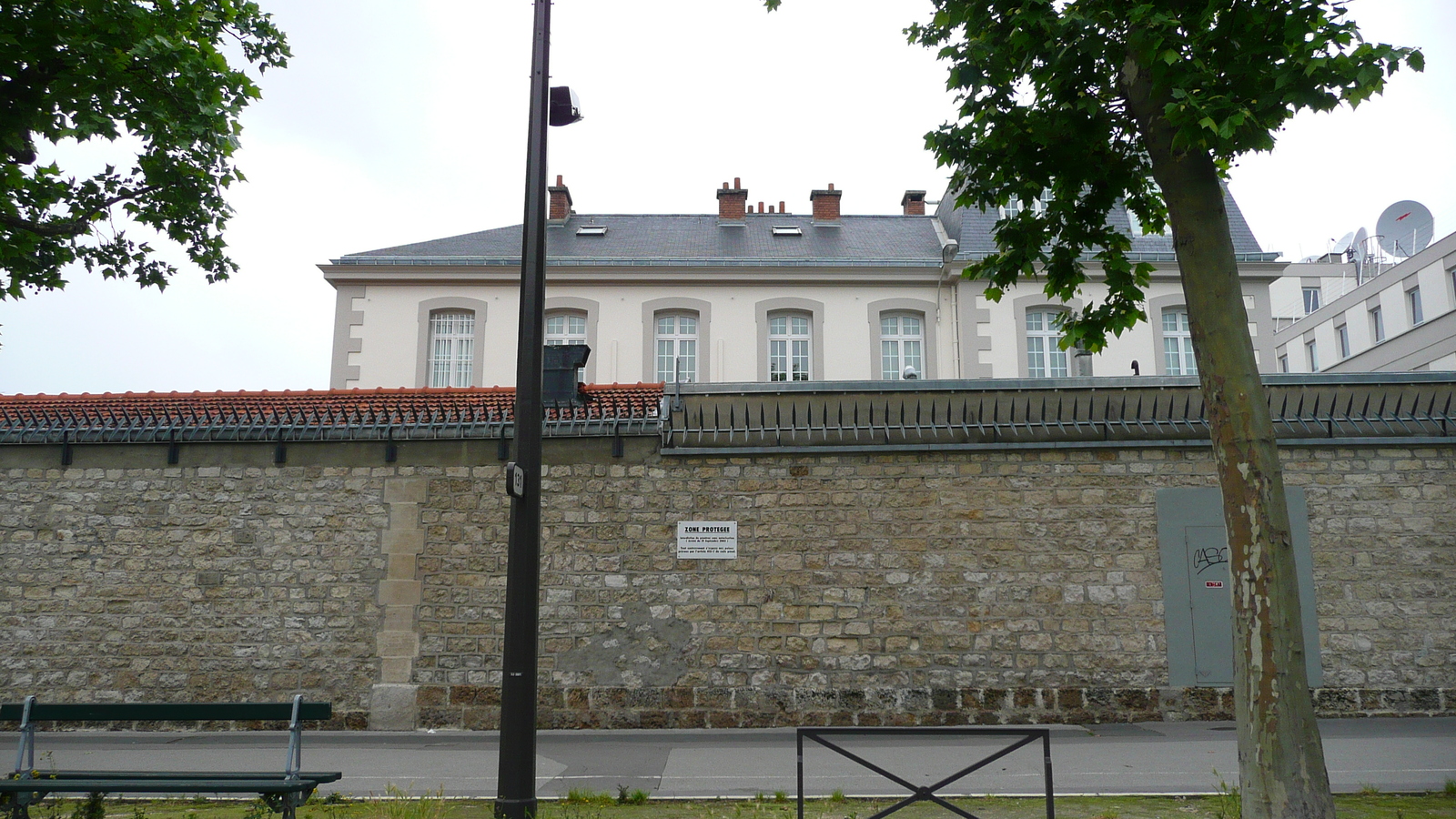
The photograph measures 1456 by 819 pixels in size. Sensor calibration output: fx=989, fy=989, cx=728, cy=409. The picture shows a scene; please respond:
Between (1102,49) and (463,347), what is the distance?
55.3 ft

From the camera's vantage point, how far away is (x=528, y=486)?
19.8 feet

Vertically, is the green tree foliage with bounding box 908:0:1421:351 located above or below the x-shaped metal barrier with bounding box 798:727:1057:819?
above

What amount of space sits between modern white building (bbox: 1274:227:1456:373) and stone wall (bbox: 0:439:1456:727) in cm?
1841

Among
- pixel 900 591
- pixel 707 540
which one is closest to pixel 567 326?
pixel 707 540

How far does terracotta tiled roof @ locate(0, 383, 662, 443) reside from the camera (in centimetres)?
1099

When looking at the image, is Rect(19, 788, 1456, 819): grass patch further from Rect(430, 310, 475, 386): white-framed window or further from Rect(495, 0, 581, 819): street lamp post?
Rect(430, 310, 475, 386): white-framed window

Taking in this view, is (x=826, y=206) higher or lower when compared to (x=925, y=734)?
higher

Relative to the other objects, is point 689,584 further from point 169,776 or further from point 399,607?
point 169,776

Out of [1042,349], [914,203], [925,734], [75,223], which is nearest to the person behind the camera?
[925,734]

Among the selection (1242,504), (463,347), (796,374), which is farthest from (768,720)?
(463,347)

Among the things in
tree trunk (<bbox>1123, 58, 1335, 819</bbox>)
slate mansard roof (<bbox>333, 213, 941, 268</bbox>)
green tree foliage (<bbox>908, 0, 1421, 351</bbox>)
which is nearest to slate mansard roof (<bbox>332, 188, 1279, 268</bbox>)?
slate mansard roof (<bbox>333, 213, 941, 268</bbox>)

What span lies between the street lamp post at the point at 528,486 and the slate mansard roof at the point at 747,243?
577 inches

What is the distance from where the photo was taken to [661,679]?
10328 mm

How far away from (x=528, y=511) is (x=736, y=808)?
2.32 meters
